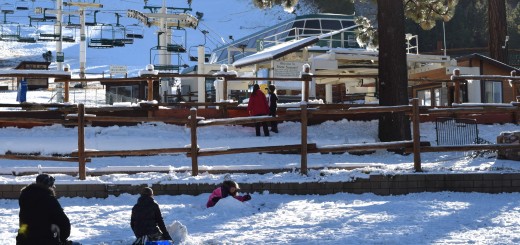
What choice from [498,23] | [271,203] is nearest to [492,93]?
[498,23]

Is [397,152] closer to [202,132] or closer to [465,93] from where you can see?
[202,132]

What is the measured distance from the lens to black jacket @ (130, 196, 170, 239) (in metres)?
→ 9.30

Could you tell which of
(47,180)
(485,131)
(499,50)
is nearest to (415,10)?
(485,131)

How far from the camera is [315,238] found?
404 inches

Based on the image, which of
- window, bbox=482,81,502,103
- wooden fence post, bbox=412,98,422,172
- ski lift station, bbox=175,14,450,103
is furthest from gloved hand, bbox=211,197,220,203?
window, bbox=482,81,502,103

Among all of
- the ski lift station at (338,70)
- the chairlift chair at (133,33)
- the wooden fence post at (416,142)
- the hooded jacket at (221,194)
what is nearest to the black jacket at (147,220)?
the hooded jacket at (221,194)

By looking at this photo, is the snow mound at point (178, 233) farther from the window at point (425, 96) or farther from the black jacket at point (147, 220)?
the window at point (425, 96)

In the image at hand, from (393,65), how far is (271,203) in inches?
329

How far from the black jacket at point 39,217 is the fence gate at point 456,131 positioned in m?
13.3

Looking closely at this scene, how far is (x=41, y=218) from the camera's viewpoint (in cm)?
805

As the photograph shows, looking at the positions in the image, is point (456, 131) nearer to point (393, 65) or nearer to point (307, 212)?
point (393, 65)

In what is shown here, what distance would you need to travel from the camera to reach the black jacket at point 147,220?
30.5ft

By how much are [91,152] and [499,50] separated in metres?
20.6

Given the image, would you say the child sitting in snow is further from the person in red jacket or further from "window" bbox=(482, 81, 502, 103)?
"window" bbox=(482, 81, 502, 103)
